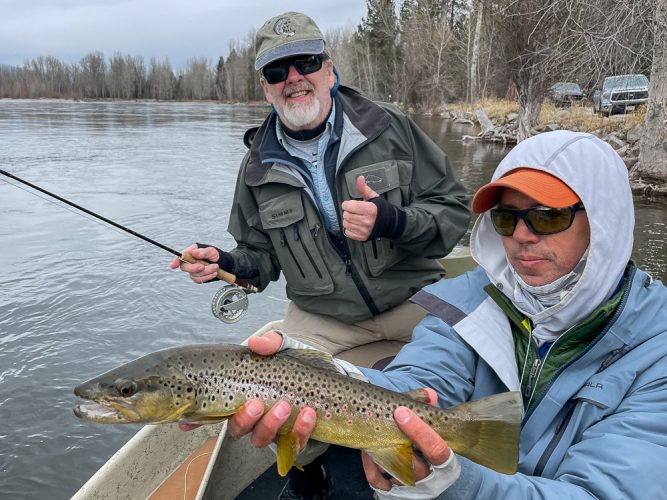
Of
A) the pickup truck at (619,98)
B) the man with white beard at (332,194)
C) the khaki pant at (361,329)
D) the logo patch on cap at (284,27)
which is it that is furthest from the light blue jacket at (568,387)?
the pickup truck at (619,98)

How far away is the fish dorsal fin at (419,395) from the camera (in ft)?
6.51

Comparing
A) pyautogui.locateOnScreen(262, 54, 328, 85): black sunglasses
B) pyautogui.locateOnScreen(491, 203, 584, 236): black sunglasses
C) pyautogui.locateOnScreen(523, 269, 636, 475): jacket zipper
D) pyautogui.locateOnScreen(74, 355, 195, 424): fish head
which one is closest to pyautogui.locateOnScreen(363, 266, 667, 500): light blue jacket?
pyautogui.locateOnScreen(523, 269, 636, 475): jacket zipper

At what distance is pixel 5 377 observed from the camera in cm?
542

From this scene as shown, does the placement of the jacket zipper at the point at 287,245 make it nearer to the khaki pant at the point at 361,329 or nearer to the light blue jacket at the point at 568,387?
the khaki pant at the point at 361,329

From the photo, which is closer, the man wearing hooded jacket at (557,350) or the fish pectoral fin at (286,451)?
the man wearing hooded jacket at (557,350)

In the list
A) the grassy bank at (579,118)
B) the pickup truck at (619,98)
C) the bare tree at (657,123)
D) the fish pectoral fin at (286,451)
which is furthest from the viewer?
the pickup truck at (619,98)

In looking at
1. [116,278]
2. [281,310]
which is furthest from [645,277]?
[116,278]

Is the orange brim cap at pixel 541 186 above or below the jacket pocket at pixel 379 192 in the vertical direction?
above

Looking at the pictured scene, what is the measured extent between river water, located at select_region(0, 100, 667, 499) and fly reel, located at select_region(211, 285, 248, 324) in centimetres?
179

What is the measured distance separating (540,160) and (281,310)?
17.0 ft

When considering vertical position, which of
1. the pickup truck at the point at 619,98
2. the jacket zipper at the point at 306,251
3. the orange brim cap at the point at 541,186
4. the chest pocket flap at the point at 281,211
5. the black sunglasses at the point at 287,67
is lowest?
the jacket zipper at the point at 306,251

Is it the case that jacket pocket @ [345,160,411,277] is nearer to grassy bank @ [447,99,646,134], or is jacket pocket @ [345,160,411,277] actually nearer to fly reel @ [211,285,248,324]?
fly reel @ [211,285,248,324]

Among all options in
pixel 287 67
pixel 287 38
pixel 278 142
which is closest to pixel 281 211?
pixel 278 142

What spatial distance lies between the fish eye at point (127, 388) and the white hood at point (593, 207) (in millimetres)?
1422
